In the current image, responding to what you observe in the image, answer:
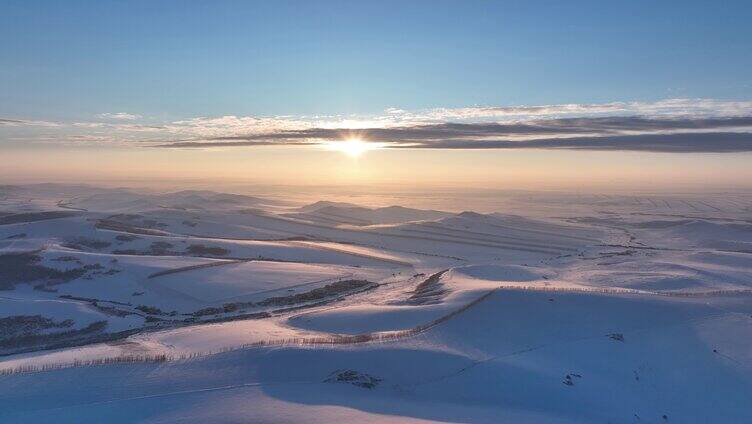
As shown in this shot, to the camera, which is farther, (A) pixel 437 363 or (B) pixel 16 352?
(B) pixel 16 352

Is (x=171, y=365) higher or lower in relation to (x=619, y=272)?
higher

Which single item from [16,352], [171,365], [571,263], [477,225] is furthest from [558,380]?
[477,225]

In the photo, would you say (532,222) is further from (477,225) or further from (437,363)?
(437,363)

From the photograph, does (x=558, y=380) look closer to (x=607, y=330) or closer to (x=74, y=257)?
(x=607, y=330)

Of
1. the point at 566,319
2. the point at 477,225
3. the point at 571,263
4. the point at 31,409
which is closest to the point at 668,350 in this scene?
the point at 566,319

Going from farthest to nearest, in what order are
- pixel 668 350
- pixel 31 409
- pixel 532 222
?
pixel 532 222
pixel 668 350
pixel 31 409

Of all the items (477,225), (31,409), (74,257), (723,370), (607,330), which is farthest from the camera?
(477,225)
